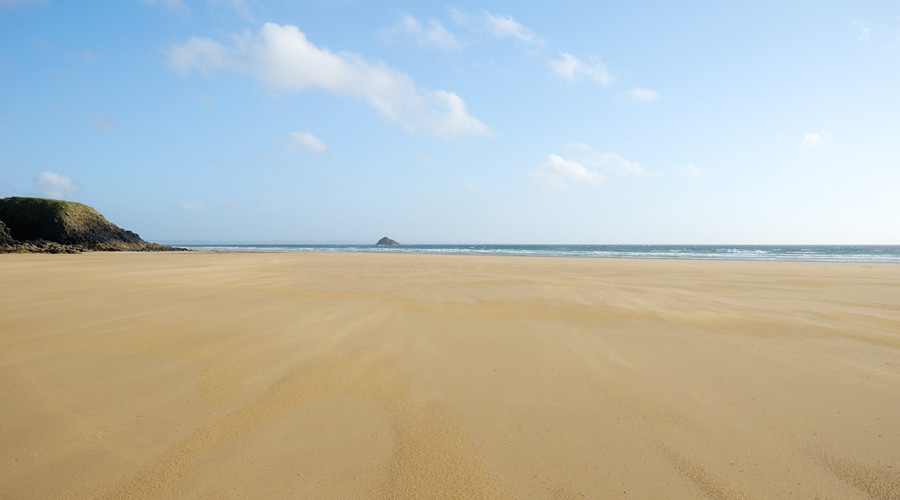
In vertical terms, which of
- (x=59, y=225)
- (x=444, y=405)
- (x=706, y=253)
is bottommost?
(x=444, y=405)

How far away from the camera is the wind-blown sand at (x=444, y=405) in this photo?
1.98m

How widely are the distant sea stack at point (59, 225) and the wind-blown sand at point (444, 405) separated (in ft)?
139

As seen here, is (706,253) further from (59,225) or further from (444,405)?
(59,225)

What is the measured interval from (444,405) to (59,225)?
167 ft

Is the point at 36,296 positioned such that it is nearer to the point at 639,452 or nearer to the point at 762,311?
the point at 639,452

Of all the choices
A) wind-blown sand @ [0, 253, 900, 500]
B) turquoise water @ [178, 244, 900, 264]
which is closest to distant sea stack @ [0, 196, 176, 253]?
turquoise water @ [178, 244, 900, 264]

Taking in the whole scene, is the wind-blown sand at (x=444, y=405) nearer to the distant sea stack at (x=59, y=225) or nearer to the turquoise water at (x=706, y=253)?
the turquoise water at (x=706, y=253)

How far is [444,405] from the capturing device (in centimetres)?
284

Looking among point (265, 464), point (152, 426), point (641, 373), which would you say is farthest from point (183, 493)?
point (641, 373)

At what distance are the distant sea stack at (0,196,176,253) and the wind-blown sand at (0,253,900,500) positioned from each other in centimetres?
4250

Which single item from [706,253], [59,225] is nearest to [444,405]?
[706,253]

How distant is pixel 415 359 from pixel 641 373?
2.20m

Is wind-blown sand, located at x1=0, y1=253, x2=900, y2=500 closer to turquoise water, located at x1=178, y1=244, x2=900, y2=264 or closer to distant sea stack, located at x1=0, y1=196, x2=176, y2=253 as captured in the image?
turquoise water, located at x1=178, y1=244, x2=900, y2=264

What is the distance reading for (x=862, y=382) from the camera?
10.9 ft
